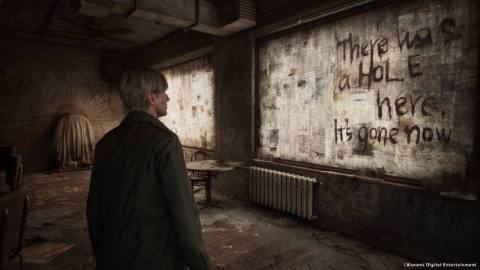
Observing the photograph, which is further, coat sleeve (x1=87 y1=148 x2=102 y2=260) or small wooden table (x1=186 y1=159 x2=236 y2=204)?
small wooden table (x1=186 y1=159 x2=236 y2=204)

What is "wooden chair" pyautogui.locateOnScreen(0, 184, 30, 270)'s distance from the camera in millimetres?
1673

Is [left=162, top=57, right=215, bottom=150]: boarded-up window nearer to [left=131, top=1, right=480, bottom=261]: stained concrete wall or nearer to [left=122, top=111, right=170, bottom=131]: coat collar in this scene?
[left=131, top=1, right=480, bottom=261]: stained concrete wall

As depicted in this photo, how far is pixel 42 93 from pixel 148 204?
9.11 metres

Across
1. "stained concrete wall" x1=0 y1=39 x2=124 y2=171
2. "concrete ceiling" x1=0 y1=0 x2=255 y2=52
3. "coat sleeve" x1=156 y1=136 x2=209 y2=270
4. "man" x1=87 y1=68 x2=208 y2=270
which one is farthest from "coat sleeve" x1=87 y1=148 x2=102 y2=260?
"stained concrete wall" x1=0 y1=39 x2=124 y2=171

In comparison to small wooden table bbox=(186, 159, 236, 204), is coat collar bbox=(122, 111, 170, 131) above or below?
above

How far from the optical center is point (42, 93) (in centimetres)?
843

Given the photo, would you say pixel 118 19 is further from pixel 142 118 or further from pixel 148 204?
pixel 148 204

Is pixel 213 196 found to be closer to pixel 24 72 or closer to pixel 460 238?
pixel 460 238

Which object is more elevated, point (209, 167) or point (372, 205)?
point (209, 167)

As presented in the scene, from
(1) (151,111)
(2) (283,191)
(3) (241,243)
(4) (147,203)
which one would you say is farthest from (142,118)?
(2) (283,191)

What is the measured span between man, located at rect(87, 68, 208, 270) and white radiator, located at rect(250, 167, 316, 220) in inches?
116

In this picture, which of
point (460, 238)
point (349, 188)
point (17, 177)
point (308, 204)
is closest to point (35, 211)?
point (17, 177)

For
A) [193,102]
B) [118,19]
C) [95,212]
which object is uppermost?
[118,19]

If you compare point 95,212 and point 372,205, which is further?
point 372,205
